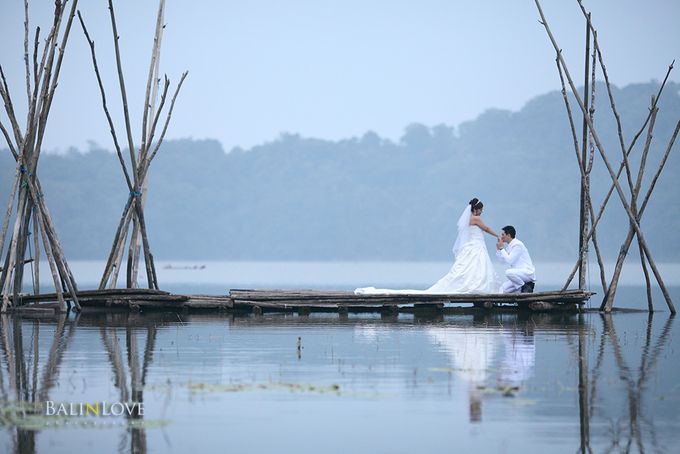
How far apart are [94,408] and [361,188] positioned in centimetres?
14897

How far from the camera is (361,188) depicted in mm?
160125

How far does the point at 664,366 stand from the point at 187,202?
14542 centimetres

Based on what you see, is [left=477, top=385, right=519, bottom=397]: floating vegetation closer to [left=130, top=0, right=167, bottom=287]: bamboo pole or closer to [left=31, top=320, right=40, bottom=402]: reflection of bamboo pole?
[left=31, top=320, right=40, bottom=402]: reflection of bamboo pole

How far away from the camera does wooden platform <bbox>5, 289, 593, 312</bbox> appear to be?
2428cm

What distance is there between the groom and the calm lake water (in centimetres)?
356

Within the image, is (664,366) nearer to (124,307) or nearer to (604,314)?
(604,314)

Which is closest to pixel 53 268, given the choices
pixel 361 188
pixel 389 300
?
pixel 389 300

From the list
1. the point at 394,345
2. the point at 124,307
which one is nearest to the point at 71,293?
the point at 124,307

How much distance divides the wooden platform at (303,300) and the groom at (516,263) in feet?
1.56

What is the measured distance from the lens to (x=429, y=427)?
10883mm

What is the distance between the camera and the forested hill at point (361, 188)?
147 m

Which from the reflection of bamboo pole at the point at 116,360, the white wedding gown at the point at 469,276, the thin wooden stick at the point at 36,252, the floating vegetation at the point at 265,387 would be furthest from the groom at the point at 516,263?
the floating vegetation at the point at 265,387

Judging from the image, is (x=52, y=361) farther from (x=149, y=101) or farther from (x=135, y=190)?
(x=149, y=101)

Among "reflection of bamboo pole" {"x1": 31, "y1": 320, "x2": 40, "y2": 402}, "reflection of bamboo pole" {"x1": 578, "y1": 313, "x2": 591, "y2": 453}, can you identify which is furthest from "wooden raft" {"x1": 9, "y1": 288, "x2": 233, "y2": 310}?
"reflection of bamboo pole" {"x1": 578, "y1": 313, "x2": 591, "y2": 453}
